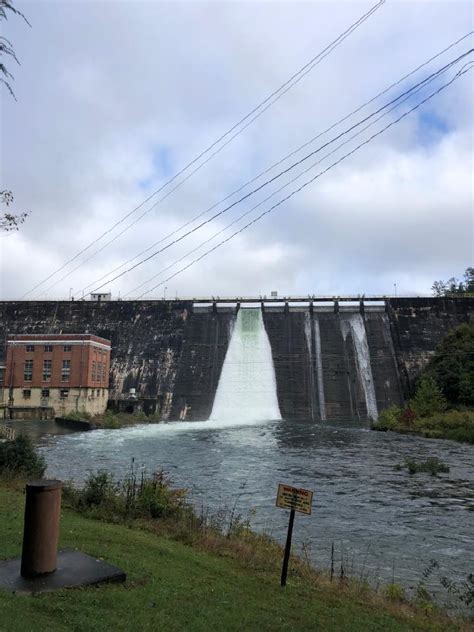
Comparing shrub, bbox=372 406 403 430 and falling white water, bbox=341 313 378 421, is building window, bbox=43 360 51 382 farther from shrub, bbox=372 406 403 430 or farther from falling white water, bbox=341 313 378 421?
shrub, bbox=372 406 403 430

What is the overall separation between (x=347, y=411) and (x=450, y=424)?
1223 centimetres

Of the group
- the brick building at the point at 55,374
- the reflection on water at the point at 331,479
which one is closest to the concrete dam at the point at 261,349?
the brick building at the point at 55,374

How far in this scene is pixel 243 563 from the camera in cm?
812

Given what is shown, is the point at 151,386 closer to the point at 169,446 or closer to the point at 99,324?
the point at 99,324

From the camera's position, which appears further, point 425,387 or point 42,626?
point 425,387

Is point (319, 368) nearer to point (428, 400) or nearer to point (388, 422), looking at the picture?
point (428, 400)

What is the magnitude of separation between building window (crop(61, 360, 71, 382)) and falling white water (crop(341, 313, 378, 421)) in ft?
94.2

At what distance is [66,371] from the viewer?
51.5 meters

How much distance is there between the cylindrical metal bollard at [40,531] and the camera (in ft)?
19.4

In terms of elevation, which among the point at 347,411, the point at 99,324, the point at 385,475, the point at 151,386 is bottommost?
the point at 385,475

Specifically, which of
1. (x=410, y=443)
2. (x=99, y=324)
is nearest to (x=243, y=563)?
(x=410, y=443)

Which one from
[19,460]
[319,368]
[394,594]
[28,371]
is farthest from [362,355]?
[394,594]

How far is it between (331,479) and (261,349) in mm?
36693

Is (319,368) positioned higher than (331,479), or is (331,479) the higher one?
(319,368)
